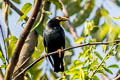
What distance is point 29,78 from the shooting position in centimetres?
366

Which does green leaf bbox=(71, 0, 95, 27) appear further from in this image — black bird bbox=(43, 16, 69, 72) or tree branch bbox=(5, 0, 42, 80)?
tree branch bbox=(5, 0, 42, 80)

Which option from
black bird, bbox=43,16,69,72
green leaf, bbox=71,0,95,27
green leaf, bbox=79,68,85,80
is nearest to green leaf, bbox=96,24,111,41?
green leaf, bbox=79,68,85,80

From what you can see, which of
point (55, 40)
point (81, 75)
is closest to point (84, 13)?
point (55, 40)

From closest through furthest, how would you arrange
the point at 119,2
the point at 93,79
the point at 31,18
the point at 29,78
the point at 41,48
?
the point at 31,18
the point at 93,79
the point at 29,78
the point at 119,2
the point at 41,48

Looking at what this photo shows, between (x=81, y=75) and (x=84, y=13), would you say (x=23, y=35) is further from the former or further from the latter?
(x=84, y=13)

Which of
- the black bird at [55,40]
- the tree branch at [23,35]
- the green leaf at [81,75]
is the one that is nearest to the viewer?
the tree branch at [23,35]

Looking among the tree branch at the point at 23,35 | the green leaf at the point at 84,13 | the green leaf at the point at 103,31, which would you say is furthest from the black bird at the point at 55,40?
the green leaf at the point at 103,31

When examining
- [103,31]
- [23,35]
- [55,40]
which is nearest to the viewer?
[103,31]

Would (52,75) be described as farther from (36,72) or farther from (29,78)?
(29,78)

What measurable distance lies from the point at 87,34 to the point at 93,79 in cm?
45

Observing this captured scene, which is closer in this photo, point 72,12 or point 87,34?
point 87,34

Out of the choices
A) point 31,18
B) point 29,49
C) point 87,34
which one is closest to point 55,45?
point 29,49

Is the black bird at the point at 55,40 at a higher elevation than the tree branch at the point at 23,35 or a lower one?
lower

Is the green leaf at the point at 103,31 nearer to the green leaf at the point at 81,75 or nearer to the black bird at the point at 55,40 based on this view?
the green leaf at the point at 81,75
